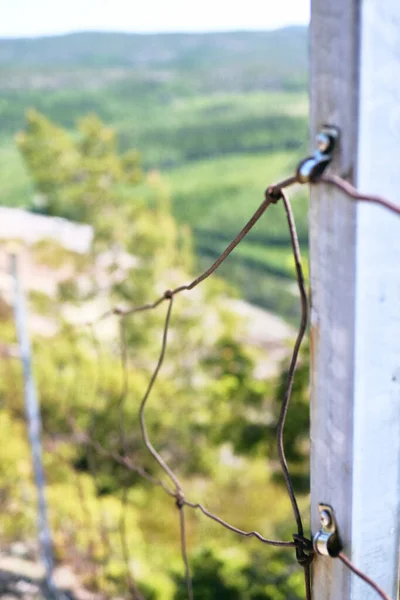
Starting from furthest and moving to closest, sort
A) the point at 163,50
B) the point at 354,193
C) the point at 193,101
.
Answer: the point at 163,50
the point at 193,101
the point at 354,193

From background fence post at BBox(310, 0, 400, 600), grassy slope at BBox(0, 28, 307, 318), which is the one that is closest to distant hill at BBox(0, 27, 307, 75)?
grassy slope at BBox(0, 28, 307, 318)

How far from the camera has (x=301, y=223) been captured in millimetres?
4211

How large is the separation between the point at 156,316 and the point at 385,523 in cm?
308

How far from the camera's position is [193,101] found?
10.3 meters

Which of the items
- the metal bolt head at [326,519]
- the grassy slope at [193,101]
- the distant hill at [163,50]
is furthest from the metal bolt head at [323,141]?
the distant hill at [163,50]

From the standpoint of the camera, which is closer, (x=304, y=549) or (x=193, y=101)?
(x=304, y=549)

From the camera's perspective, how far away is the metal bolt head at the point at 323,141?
24 centimetres

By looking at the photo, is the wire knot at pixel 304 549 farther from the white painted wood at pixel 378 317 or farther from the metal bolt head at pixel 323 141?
the metal bolt head at pixel 323 141

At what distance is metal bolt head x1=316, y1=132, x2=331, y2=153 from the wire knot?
0.15 meters

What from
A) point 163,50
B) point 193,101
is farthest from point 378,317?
point 163,50

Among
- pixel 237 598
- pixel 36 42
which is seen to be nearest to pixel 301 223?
pixel 237 598

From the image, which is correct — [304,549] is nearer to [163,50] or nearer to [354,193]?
[354,193]

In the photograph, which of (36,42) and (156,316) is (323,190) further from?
(36,42)

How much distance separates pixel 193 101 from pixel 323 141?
1045 cm
